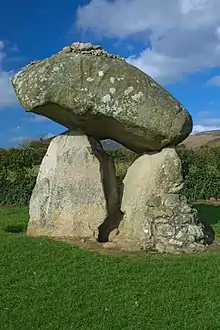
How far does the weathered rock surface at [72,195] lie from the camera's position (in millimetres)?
11414

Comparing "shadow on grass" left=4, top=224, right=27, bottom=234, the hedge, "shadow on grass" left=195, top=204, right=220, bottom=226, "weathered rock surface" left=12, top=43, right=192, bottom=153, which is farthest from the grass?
the hedge

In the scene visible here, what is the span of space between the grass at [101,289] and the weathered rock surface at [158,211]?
0.68 metres

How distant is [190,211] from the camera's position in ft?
37.1

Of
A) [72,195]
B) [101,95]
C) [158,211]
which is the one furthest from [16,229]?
[101,95]

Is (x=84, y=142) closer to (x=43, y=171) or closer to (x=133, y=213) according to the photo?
(x=43, y=171)

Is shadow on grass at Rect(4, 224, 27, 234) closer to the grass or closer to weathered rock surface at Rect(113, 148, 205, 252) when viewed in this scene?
the grass

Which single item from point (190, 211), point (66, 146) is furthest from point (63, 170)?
point (190, 211)

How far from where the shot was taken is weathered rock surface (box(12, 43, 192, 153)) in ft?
35.6

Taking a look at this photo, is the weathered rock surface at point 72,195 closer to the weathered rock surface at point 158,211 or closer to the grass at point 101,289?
the weathered rock surface at point 158,211

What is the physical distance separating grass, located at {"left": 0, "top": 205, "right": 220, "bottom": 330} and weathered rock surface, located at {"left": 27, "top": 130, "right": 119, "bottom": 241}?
0.73 m

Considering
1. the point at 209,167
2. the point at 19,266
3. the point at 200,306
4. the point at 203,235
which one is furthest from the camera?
the point at 209,167

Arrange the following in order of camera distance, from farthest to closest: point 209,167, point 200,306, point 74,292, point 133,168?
point 209,167 < point 133,168 < point 74,292 < point 200,306

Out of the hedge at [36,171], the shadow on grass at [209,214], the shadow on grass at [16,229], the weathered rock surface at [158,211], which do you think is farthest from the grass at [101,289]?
the hedge at [36,171]

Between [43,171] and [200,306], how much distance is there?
554 centimetres
